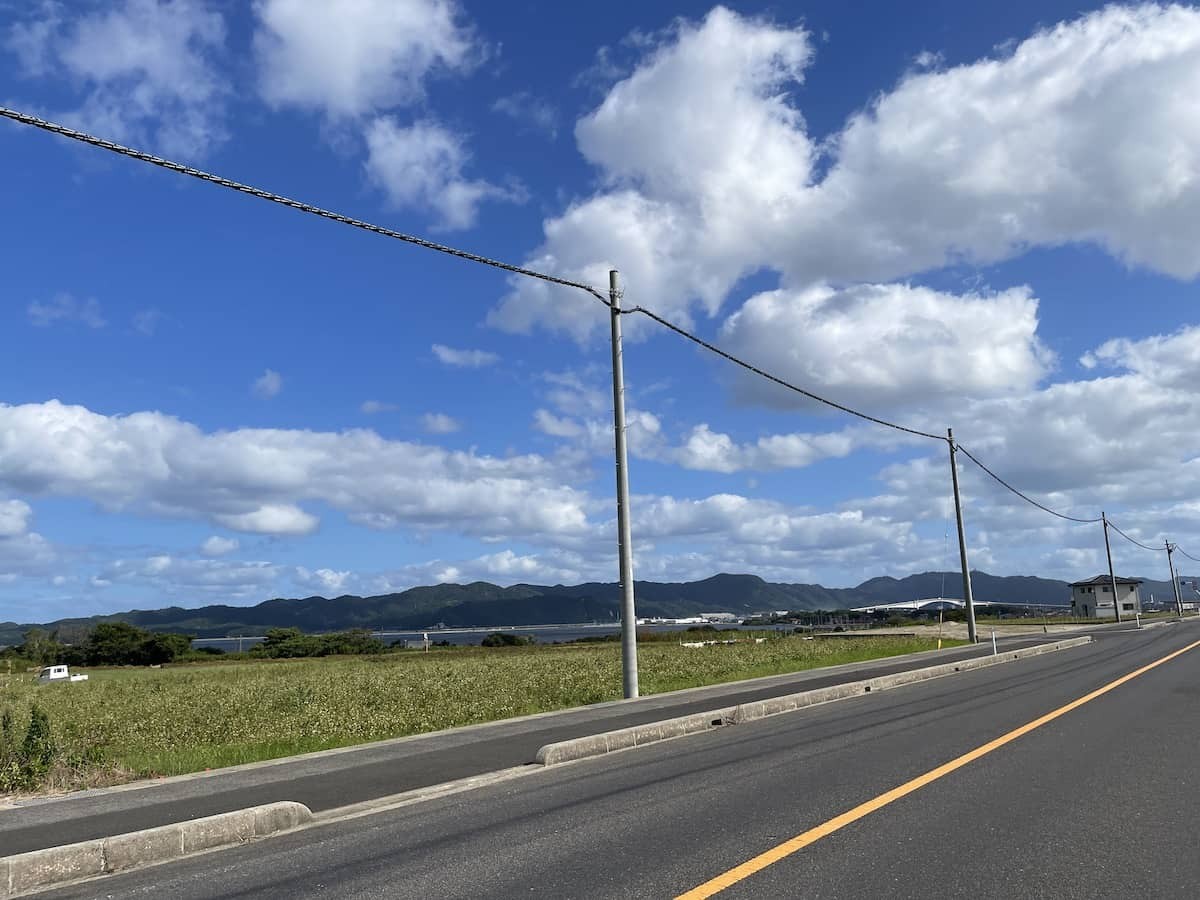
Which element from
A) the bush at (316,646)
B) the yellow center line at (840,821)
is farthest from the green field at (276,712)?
the bush at (316,646)

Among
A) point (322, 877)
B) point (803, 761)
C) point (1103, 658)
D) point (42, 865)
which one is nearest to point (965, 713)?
point (803, 761)

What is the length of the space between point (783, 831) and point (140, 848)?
4889 millimetres

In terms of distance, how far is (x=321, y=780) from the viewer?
9531mm

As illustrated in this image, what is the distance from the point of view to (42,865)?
241 inches

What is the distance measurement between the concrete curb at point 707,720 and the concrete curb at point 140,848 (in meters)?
3.58

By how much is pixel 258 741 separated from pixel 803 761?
9533 millimetres

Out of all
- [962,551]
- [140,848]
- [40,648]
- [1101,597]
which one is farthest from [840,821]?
[1101,597]

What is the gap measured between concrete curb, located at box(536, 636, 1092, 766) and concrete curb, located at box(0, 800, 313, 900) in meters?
3.58

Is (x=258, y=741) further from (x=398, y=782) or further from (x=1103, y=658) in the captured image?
(x=1103, y=658)

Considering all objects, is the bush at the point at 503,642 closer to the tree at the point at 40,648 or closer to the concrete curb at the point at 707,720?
the tree at the point at 40,648

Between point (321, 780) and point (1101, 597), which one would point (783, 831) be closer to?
point (321, 780)

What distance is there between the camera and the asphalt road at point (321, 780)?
7.64 metres

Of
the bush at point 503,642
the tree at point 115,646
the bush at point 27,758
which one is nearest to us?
the bush at point 27,758

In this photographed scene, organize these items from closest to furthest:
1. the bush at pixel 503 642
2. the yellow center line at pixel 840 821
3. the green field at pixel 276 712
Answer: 1. the yellow center line at pixel 840 821
2. the green field at pixel 276 712
3. the bush at pixel 503 642
